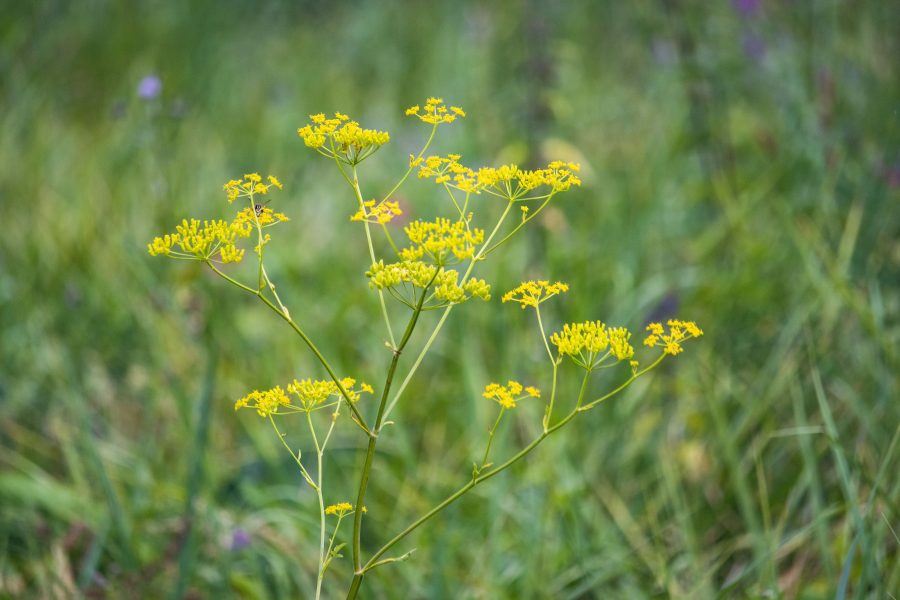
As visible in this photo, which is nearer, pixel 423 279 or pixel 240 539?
pixel 423 279

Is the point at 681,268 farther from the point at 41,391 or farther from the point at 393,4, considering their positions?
the point at 393,4

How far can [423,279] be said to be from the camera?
0.91 metres

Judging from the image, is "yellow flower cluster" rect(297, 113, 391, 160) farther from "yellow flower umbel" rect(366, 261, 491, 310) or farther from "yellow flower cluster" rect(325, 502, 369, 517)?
"yellow flower cluster" rect(325, 502, 369, 517)

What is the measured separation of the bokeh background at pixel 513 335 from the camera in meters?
1.80

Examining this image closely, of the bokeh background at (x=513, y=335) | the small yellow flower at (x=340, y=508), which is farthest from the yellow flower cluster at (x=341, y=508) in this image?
the bokeh background at (x=513, y=335)

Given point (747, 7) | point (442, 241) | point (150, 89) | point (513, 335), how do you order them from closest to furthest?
1. point (442, 241)
2. point (513, 335)
3. point (150, 89)
4. point (747, 7)

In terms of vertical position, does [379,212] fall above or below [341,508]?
above

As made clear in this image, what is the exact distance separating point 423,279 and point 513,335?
5.28 feet

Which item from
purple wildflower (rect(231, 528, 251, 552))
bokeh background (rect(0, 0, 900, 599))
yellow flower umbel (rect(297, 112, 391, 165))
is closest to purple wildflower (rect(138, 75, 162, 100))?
bokeh background (rect(0, 0, 900, 599))

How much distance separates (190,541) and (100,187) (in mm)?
2295

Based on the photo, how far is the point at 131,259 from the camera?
114 inches

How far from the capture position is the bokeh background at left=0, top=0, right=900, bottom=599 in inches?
70.9

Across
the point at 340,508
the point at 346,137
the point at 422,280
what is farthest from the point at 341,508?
the point at 346,137

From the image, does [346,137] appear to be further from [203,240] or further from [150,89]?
[150,89]
